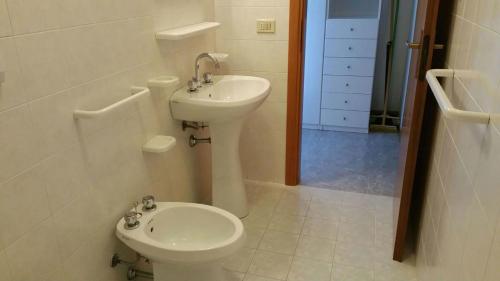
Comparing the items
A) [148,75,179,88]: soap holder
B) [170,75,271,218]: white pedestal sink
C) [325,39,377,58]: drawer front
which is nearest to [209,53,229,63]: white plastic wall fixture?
[170,75,271,218]: white pedestal sink

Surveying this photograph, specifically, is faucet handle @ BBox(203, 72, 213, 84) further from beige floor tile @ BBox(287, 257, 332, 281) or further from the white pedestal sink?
beige floor tile @ BBox(287, 257, 332, 281)

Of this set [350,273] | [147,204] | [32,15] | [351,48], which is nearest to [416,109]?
[350,273]

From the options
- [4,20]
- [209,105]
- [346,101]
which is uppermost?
[4,20]

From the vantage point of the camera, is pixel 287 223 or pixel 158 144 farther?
pixel 287 223

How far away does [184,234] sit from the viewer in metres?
1.72

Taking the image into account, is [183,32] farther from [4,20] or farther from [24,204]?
[24,204]

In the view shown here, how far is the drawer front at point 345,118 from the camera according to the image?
3590 mm

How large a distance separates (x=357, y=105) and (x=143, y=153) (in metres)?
2.35

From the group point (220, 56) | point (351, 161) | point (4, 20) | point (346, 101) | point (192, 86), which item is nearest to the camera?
point (4, 20)

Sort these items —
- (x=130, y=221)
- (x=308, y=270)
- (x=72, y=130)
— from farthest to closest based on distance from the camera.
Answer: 1. (x=308, y=270)
2. (x=130, y=221)
3. (x=72, y=130)

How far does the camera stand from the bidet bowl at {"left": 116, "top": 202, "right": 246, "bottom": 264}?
4.67ft

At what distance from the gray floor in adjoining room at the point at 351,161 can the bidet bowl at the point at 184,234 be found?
1.24m

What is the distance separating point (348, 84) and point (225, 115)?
1912 mm

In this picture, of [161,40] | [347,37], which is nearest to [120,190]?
[161,40]
